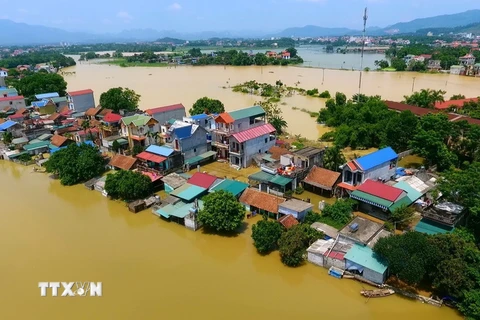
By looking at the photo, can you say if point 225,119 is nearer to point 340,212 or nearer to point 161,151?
point 161,151

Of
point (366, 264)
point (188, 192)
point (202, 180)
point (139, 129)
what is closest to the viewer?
point (366, 264)

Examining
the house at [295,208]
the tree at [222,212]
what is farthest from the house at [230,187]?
the house at [295,208]

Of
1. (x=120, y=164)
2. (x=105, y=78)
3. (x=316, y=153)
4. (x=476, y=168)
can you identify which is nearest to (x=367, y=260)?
(x=476, y=168)

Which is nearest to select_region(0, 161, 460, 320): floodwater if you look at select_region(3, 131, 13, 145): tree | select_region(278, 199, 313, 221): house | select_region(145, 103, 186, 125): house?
select_region(278, 199, 313, 221): house

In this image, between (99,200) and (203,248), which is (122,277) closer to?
(203,248)

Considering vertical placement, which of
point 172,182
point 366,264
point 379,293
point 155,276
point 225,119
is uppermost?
point 225,119

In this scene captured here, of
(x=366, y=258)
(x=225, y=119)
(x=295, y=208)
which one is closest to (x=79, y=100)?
(x=225, y=119)

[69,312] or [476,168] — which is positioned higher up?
[476,168]

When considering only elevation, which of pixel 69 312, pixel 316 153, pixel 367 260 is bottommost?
pixel 69 312
